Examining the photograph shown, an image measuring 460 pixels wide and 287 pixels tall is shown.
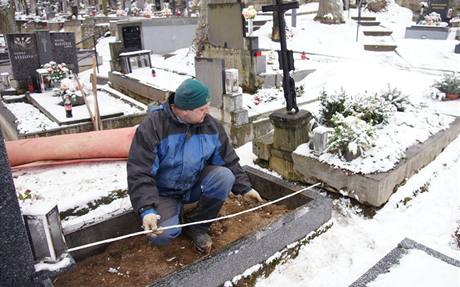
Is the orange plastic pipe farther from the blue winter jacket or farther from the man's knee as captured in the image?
the man's knee

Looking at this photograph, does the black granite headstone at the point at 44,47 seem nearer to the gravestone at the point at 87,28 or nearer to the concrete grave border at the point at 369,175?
the concrete grave border at the point at 369,175

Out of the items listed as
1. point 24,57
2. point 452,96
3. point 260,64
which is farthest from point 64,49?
point 452,96

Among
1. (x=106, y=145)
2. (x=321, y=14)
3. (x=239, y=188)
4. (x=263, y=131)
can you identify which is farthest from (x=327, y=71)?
(x=321, y=14)

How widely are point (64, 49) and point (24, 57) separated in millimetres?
1097

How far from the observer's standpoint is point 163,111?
291cm

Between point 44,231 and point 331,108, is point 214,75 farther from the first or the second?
point 44,231

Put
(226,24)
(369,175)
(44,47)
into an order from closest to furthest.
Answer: (369,175) → (226,24) → (44,47)

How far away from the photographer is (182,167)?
9.59 ft

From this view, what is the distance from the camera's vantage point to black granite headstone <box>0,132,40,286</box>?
194 cm

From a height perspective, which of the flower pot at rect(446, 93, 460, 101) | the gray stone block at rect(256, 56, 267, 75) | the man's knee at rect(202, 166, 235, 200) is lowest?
the flower pot at rect(446, 93, 460, 101)

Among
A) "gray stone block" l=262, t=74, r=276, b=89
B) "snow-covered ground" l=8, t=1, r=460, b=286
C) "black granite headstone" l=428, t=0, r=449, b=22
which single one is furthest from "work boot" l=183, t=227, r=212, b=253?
"black granite headstone" l=428, t=0, r=449, b=22

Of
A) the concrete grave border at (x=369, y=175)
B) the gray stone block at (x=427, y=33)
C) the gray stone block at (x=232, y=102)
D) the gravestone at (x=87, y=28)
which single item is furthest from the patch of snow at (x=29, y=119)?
the gravestone at (x=87, y=28)

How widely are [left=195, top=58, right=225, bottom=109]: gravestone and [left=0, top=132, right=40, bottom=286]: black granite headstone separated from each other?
5.29m

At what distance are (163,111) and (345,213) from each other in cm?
225
